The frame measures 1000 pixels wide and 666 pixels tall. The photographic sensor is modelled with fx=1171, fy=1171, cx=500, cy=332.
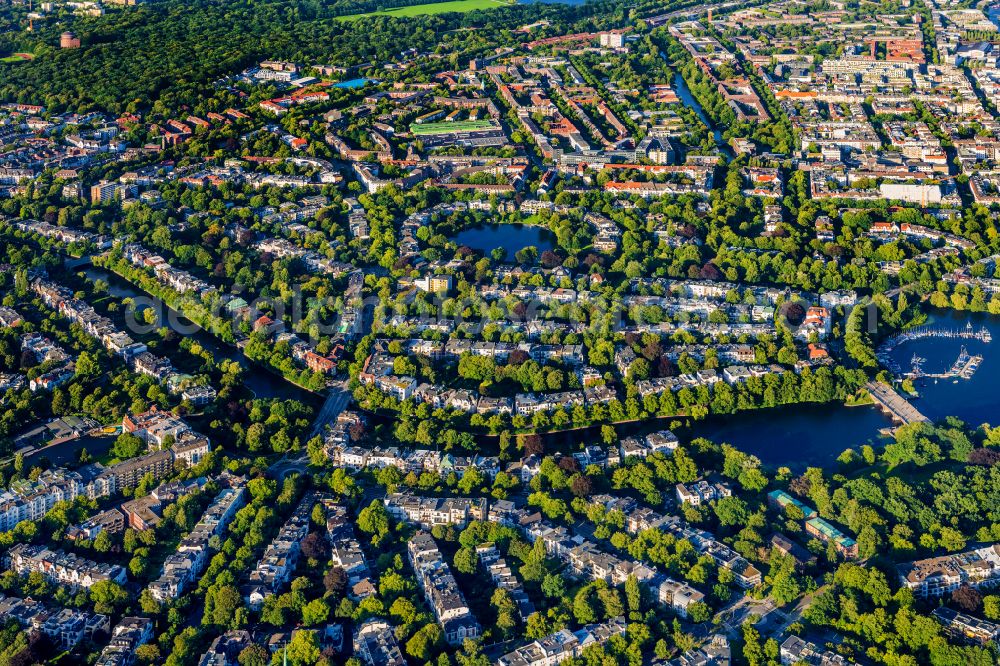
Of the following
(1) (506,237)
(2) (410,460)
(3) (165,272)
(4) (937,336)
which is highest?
(3) (165,272)

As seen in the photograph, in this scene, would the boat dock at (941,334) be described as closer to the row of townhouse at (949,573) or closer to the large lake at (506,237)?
the row of townhouse at (949,573)

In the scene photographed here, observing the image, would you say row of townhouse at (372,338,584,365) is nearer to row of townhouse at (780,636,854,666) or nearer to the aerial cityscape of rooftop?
the aerial cityscape of rooftop

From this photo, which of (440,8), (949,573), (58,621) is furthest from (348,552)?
(440,8)

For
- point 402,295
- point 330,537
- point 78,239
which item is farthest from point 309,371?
point 78,239

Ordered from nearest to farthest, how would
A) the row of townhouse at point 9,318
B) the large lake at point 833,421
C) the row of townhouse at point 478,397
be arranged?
the large lake at point 833,421
the row of townhouse at point 478,397
the row of townhouse at point 9,318

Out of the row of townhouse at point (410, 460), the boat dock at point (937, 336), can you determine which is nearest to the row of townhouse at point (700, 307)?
the boat dock at point (937, 336)

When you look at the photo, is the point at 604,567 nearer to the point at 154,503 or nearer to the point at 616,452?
the point at 616,452
